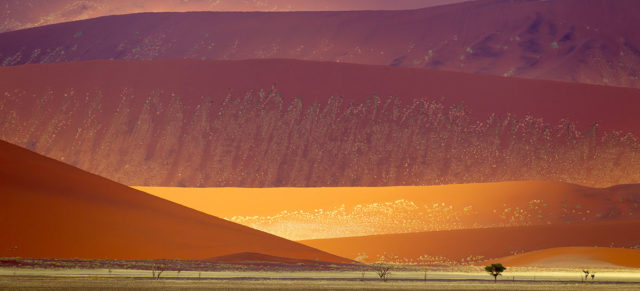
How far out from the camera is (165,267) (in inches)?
1257

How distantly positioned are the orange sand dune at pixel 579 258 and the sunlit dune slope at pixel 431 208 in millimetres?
11145

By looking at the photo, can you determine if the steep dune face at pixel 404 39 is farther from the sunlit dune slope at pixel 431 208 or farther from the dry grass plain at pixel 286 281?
the dry grass plain at pixel 286 281

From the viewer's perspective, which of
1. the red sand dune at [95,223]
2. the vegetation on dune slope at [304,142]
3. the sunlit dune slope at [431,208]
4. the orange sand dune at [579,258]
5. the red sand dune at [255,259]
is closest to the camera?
the red sand dune at [95,223]

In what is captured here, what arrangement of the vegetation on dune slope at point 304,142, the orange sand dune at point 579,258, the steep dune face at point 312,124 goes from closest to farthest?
the orange sand dune at point 579,258 → the vegetation on dune slope at point 304,142 → the steep dune face at point 312,124

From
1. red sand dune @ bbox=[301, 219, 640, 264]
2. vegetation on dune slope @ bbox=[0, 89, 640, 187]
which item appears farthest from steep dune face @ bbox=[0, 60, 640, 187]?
red sand dune @ bbox=[301, 219, 640, 264]

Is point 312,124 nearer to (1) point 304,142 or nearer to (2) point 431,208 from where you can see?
(1) point 304,142

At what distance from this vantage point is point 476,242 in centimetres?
4822

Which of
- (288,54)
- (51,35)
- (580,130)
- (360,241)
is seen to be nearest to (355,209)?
(360,241)

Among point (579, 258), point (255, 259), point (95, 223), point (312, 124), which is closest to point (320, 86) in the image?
point (312, 124)

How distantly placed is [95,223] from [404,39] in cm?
9425

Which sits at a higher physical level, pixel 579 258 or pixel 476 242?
pixel 476 242

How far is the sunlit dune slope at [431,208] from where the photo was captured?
5431 centimetres

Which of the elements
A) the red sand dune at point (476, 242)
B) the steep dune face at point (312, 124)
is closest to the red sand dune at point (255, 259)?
the red sand dune at point (476, 242)

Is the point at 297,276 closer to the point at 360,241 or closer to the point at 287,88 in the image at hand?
the point at 360,241
